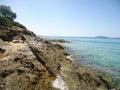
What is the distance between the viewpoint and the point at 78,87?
26.7 feet

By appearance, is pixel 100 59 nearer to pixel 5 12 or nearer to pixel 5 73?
pixel 5 73

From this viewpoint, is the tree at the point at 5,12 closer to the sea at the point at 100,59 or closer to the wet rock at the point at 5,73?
the sea at the point at 100,59

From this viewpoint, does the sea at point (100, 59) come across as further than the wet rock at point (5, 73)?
Yes

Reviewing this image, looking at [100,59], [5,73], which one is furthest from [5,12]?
[5,73]

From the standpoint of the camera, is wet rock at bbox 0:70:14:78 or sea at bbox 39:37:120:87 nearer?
wet rock at bbox 0:70:14:78

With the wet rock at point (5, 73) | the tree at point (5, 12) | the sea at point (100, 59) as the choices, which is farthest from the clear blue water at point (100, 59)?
the tree at point (5, 12)

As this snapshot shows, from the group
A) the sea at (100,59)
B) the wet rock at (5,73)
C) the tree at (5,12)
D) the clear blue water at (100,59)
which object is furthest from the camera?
the tree at (5,12)

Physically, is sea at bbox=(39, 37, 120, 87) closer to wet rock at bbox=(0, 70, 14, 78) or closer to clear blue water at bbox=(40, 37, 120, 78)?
clear blue water at bbox=(40, 37, 120, 78)

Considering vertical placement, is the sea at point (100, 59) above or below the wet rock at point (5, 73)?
below

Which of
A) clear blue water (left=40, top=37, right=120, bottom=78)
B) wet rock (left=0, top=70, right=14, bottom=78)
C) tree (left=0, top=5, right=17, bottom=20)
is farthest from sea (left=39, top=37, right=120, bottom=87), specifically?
tree (left=0, top=5, right=17, bottom=20)

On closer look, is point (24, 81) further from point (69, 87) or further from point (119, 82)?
point (119, 82)

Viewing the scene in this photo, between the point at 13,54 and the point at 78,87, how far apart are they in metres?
5.65

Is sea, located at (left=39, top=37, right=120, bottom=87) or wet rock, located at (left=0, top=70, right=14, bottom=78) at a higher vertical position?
wet rock, located at (left=0, top=70, right=14, bottom=78)

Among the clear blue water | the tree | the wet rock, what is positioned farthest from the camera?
the tree
